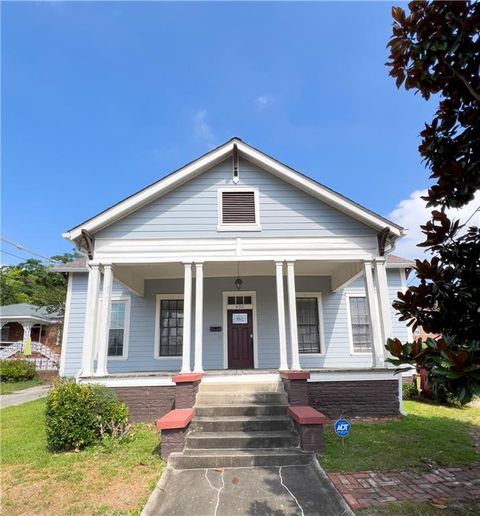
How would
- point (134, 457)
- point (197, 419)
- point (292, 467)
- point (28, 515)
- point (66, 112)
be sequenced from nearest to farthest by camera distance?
1. point (28, 515)
2. point (292, 467)
3. point (134, 457)
4. point (197, 419)
5. point (66, 112)

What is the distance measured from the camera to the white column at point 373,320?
7898mm

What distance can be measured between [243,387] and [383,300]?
391 cm

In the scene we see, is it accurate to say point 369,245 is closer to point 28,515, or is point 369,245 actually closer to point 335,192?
point 335,192

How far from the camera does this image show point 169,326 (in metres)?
10.9

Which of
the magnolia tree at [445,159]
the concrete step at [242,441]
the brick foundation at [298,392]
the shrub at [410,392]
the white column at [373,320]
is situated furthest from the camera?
the shrub at [410,392]

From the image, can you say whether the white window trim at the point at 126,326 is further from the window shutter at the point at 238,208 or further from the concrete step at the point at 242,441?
the concrete step at the point at 242,441

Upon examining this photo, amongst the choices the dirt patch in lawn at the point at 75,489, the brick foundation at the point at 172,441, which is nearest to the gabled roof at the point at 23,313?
the dirt patch in lawn at the point at 75,489

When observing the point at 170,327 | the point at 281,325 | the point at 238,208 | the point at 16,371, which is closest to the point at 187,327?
the point at 281,325

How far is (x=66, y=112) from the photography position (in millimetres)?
12922

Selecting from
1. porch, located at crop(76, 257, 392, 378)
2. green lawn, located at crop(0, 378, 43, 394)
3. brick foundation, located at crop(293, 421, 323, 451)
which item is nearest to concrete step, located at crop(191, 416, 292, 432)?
brick foundation, located at crop(293, 421, 323, 451)

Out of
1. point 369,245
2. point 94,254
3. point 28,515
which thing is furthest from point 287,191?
point 28,515

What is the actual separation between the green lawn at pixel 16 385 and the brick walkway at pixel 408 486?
50.5 feet

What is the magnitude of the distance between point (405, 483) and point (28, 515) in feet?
14.8

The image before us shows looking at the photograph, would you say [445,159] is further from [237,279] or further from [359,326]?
[359,326]
